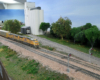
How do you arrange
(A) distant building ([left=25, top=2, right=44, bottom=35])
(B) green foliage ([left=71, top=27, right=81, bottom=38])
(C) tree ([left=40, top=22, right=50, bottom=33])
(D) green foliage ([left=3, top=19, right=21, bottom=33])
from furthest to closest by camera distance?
(D) green foliage ([left=3, top=19, right=21, bottom=33]) → (A) distant building ([left=25, top=2, right=44, bottom=35]) → (C) tree ([left=40, top=22, right=50, bottom=33]) → (B) green foliage ([left=71, top=27, right=81, bottom=38])

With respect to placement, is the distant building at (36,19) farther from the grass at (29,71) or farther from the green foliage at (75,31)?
the grass at (29,71)

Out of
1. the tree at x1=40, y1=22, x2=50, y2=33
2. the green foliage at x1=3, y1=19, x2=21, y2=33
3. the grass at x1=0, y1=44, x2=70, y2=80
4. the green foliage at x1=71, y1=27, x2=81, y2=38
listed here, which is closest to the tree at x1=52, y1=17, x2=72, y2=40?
the green foliage at x1=71, y1=27, x2=81, y2=38

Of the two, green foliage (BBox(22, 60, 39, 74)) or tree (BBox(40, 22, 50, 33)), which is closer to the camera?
green foliage (BBox(22, 60, 39, 74))

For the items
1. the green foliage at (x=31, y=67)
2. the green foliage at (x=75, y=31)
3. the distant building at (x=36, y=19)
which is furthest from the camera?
the distant building at (x=36, y=19)

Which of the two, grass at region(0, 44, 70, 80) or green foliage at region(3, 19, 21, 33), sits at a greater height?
green foliage at region(3, 19, 21, 33)

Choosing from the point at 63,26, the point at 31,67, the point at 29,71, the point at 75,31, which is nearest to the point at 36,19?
the point at 63,26

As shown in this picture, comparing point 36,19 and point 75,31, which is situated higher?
point 36,19

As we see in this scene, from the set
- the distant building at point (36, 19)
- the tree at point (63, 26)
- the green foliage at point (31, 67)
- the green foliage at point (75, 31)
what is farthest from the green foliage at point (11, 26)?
the green foliage at point (31, 67)

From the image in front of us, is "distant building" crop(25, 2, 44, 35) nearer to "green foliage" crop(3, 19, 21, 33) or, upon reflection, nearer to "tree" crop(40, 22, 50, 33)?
"tree" crop(40, 22, 50, 33)

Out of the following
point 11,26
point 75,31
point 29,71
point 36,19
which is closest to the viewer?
point 29,71

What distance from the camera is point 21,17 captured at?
6569 cm

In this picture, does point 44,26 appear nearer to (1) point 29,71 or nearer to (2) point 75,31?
(2) point 75,31

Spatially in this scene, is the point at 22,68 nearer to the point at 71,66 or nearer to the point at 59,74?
the point at 59,74

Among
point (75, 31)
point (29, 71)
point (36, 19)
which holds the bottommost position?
point (29, 71)
